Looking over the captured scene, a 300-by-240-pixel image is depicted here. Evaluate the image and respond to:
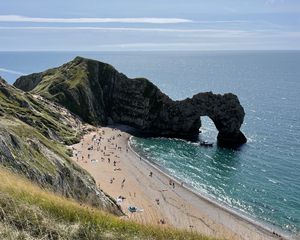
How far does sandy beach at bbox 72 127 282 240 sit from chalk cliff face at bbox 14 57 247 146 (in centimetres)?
2086

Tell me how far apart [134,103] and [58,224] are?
130 metres

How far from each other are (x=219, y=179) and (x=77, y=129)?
52.2 metres

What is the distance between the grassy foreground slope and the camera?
11961mm

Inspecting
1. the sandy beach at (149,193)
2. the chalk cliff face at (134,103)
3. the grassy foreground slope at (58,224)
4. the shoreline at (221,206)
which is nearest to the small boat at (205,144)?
the chalk cliff face at (134,103)

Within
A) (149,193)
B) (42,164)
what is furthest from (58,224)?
(149,193)

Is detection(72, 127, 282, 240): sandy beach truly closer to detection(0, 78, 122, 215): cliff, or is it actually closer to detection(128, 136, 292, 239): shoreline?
detection(128, 136, 292, 239): shoreline

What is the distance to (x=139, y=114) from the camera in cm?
13912

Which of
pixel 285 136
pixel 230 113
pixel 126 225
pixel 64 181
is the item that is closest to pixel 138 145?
pixel 230 113

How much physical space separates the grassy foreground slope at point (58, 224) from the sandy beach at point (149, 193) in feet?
103

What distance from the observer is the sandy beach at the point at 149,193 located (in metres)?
62.0

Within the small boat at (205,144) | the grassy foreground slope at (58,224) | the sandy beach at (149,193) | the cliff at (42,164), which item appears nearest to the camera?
the grassy foreground slope at (58,224)

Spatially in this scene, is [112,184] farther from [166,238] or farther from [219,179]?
[166,238]

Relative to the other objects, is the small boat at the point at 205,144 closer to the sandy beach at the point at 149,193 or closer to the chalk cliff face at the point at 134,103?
the chalk cliff face at the point at 134,103

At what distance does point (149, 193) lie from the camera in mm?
78375
